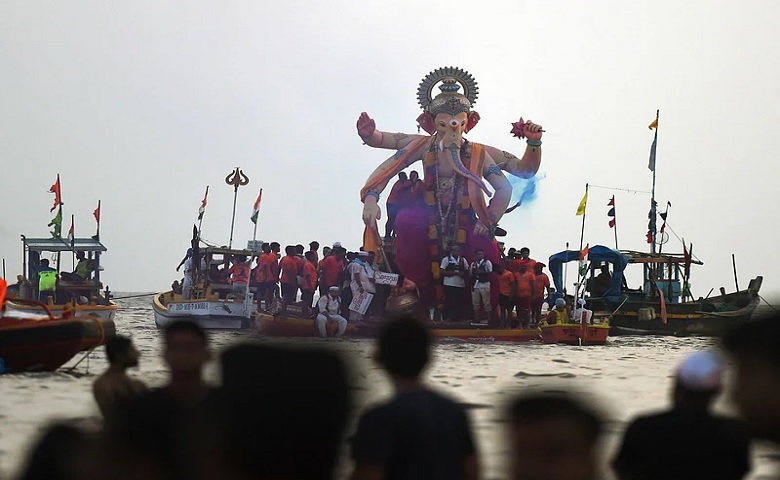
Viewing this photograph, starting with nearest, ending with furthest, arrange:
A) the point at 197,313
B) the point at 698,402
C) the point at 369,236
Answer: the point at 698,402, the point at 369,236, the point at 197,313

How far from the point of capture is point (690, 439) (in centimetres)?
406

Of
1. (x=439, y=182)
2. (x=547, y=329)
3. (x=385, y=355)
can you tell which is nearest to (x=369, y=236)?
(x=439, y=182)

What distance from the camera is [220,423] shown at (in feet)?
9.56

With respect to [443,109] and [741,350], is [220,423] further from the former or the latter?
[443,109]

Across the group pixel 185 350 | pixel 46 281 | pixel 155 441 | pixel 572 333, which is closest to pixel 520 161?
pixel 572 333

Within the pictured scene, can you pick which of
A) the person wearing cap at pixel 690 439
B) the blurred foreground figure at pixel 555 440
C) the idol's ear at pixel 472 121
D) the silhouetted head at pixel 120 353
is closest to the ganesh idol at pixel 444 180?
the idol's ear at pixel 472 121

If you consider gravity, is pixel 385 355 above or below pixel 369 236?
below

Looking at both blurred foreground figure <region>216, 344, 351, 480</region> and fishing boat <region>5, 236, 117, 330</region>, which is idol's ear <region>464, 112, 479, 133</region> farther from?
blurred foreground figure <region>216, 344, 351, 480</region>

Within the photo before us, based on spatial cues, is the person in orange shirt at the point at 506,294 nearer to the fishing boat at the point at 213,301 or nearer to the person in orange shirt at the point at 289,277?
the person in orange shirt at the point at 289,277

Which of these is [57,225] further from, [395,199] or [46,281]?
[395,199]

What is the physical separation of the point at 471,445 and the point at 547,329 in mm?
20359

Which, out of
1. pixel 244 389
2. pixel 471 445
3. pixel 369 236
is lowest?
pixel 471 445

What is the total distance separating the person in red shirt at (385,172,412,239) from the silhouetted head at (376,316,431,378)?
21.5 metres

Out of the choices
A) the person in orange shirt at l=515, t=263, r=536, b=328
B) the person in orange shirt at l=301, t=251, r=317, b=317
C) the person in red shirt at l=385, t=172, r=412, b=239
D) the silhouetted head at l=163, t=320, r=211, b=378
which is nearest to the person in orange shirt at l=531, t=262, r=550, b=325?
the person in orange shirt at l=515, t=263, r=536, b=328
